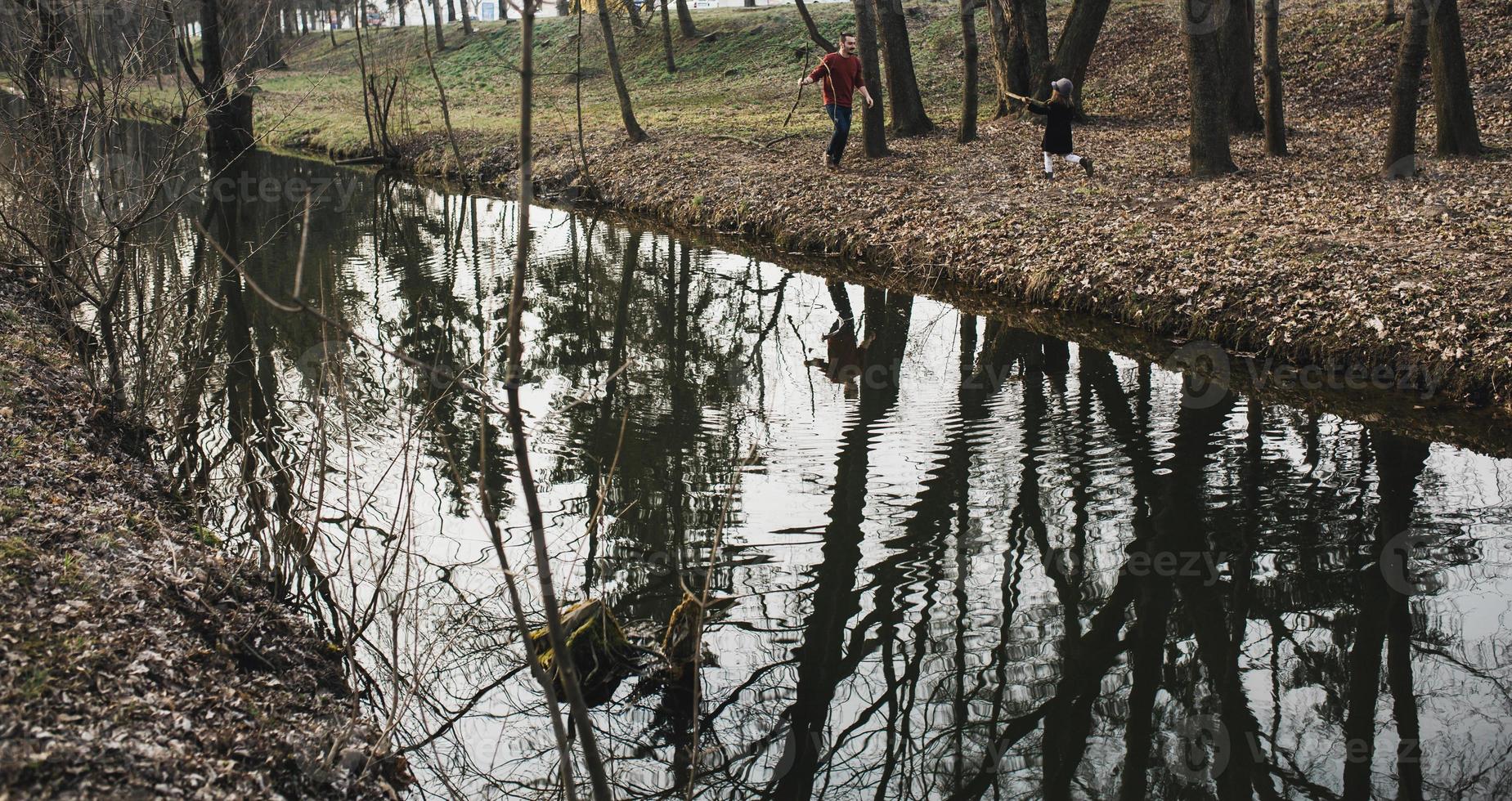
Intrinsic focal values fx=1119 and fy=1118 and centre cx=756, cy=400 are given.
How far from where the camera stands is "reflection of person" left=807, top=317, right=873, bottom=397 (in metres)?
9.82

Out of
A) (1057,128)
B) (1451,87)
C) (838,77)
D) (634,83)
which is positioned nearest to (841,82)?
(838,77)

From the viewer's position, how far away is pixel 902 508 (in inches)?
277

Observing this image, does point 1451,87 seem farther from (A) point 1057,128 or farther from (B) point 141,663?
(B) point 141,663

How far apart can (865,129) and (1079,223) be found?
5619 mm

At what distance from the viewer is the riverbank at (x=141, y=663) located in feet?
11.6

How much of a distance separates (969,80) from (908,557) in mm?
13296

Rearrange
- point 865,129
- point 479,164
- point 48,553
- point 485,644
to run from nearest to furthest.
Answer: point 48,553 < point 485,644 < point 865,129 < point 479,164

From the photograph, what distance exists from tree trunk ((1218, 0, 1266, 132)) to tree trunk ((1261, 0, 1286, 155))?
1.92 meters

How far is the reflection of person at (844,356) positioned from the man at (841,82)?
5.53 metres

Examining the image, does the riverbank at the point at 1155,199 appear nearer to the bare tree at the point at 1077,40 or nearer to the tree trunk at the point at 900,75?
the tree trunk at the point at 900,75

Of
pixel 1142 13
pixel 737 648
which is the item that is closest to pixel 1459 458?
pixel 737 648

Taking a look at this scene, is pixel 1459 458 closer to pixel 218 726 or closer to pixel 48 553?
pixel 218 726

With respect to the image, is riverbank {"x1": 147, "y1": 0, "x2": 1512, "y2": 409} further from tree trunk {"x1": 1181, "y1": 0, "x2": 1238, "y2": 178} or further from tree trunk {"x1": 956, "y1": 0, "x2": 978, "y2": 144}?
tree trunk {"x1": 956, "y1": 0, "x2": 978, "y2": 144}

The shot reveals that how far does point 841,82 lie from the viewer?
52.4ft
